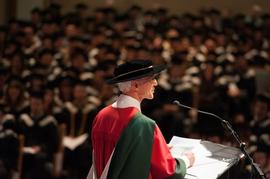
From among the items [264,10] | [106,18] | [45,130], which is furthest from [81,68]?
[264,10]

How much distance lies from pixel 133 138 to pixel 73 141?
411 cm

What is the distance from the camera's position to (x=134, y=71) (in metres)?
3.61

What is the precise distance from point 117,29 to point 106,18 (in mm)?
1226

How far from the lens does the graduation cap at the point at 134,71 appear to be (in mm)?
3605

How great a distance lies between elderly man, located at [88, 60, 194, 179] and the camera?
140 inches

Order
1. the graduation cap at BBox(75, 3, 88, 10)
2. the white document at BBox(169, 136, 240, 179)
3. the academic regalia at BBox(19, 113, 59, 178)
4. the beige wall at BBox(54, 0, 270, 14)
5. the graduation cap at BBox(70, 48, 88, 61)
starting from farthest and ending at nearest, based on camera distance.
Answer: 1. the beige wall at BBox(54, 0, 270, 14)
2. the graduation cap at BBox(75, 3, 88, 10)
3. the graduation cap at BBox(70, 48, 88, 61)
4. the academic regalia at BBox(19, 113, 59, 178)
5. the white document at BBox(169, 136, 240, 179)

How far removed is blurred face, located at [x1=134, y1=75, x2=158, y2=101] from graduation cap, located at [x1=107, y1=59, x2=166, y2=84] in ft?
0.16

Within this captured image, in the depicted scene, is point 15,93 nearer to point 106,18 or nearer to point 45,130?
point 45,130

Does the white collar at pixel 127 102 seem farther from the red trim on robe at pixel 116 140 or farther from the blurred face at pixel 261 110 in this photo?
the blurred face at pixel 261 110

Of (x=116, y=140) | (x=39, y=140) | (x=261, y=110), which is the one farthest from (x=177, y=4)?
(x=116, y=140)

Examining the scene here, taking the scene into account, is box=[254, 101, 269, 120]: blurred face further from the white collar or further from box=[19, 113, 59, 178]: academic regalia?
the white collar

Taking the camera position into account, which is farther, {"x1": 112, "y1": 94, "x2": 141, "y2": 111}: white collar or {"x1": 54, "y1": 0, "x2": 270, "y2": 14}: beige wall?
{"x1": 54, "y1": 0, "x2": 270, "y2": 14}: beige wall

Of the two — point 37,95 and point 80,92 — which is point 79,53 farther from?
point 37,95

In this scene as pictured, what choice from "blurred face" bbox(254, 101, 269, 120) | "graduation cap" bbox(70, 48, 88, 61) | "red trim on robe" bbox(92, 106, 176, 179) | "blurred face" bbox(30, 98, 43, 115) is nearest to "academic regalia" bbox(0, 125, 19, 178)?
"blurred face" bbox(30, 98, 43, 115)
